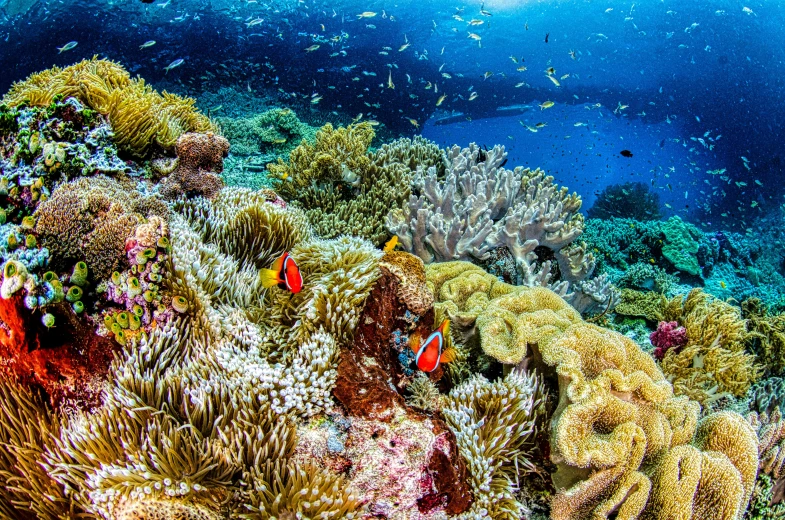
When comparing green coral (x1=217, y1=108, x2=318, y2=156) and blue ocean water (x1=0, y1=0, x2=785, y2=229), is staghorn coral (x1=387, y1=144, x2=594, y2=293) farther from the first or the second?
blue ocean water (x1=0, y1=0, x2=785, y2=229)

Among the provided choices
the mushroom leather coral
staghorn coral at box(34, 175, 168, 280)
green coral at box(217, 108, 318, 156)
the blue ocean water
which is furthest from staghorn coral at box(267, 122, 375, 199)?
the blue ocean water

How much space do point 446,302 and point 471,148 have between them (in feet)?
13.0

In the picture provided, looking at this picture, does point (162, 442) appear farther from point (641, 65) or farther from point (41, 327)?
point (641, 65)

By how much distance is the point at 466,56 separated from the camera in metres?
35.2

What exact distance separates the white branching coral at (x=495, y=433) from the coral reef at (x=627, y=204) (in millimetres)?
20360

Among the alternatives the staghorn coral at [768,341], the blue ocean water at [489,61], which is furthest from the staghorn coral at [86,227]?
the blue ocean water at [489,61]

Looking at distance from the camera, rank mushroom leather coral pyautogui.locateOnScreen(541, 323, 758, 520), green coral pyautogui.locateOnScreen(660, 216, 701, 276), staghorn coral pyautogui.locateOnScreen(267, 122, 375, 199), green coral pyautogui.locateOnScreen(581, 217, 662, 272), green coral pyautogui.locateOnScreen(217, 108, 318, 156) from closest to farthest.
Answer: mushroom leather coral pyautogui.locateOnScreen(541, 323, 758, 520) → staghorn coral pyautogui.locateOnScreen(267, 122, 375, 199) → green coral pyautogui.locateOnScreen(217, 108, 318, 156) → green coral pyautogui.locateOnScreen(581, 217, 662, 272) → green coral pyautogui.locateOnScreen(660, 216, 701, 276)

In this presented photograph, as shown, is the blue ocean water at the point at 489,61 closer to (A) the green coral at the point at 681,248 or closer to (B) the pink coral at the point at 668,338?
(A) the green coral at the point at 681,248

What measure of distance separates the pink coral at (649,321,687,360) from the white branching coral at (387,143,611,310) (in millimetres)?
1116

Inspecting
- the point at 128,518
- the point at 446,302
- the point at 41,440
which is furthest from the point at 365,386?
the point at 41,440

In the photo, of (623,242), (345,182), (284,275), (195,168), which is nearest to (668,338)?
(284,275)

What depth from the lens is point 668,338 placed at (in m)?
4.70

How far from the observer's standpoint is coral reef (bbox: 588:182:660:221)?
20.2 m

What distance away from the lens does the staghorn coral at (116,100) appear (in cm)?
408
